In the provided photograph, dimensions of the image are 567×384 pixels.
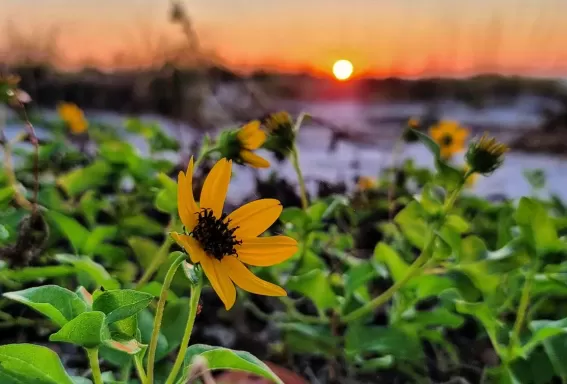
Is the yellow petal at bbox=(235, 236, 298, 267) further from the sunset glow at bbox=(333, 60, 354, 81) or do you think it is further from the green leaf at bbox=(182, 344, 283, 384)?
the sunset glow at bbox=(333, 60, 354, 81)

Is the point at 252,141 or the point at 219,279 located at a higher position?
the point at 252,141

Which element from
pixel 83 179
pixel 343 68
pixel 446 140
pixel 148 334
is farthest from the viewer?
pixel 343 68

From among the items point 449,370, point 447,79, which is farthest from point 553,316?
point 447,79

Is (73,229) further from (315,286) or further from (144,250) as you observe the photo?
(315,286)

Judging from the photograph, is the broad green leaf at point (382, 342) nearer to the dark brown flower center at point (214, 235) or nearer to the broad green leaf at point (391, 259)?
the broad green leaf at point (391, 259)

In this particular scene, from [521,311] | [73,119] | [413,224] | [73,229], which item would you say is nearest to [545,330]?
[521,311]

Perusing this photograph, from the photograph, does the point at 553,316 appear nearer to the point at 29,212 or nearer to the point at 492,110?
the point at 29,212

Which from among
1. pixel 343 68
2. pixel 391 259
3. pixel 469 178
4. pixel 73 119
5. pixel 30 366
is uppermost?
pixel 343 68
